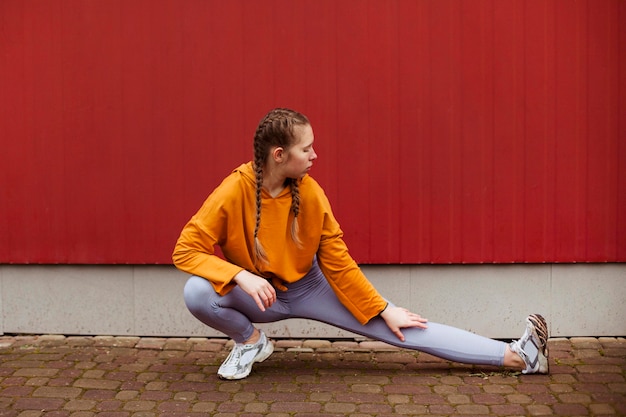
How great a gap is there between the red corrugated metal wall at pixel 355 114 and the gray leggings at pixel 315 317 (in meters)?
Answer: 0.72

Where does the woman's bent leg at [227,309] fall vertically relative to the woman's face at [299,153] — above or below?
below

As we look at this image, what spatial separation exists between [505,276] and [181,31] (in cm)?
239

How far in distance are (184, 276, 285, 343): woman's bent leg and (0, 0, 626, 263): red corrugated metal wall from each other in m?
0.88

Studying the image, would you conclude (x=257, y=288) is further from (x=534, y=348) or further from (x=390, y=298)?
(x=534, y=348)

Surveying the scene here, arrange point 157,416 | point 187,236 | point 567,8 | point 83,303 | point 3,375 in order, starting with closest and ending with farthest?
point 157,416
point 187,236
point 3,375
point 567,8
point 83,303

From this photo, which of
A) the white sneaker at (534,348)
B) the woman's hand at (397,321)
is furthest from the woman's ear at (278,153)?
the white sneaker at (534,348)

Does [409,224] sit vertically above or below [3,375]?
above

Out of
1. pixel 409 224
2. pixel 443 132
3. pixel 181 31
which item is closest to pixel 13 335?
pixel 181 31

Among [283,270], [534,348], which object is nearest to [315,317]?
[283,270]

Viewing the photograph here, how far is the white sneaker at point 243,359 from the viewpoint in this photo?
4496 mm

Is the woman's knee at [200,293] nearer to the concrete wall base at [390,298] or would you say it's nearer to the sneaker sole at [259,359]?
the sneaker sole at [259,359]

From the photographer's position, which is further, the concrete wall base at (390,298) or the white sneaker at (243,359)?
the concrete wall base at (390,298)

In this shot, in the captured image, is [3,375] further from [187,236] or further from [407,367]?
[407,367]

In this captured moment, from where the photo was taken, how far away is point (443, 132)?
16.7 ft
